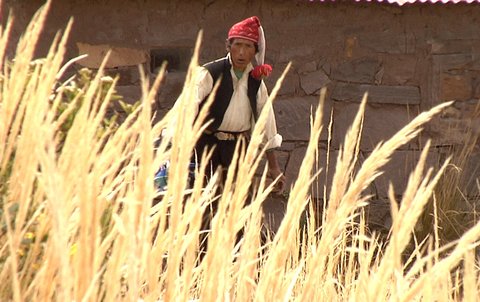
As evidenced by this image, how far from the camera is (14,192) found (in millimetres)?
1842

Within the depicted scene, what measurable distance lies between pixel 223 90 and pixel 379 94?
1.74 m

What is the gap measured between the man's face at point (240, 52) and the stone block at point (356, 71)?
150cm

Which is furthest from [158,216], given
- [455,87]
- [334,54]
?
[455,87]

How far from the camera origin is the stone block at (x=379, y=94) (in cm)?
682

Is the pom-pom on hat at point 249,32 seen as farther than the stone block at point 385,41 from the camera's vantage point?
No

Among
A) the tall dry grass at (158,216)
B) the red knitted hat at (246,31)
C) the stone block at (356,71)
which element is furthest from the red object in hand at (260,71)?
the tall dry grass at (158,216)

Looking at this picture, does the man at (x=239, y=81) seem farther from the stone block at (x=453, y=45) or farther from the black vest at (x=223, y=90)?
the stone block at (x=453, y=45)

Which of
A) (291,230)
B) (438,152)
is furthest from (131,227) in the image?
(438,152)

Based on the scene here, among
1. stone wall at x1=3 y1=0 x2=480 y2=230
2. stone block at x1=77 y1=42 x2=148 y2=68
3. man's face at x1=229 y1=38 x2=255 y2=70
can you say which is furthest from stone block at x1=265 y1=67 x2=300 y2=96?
man's face at x1=229 y1=38 x2=255 y2=70

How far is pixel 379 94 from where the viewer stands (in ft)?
22.4

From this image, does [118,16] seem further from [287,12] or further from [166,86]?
[287,12]

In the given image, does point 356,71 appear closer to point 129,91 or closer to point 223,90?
point 129,91

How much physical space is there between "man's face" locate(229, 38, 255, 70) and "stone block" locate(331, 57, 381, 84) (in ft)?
4.92

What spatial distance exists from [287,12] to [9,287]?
513 centimetres
